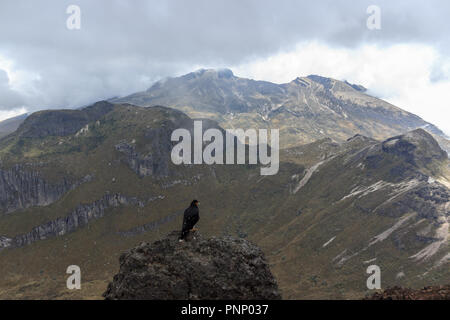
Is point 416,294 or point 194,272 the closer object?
point 194,272

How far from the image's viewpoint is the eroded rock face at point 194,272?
20094 millimetres

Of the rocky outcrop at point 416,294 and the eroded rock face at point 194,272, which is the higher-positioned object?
the eroded rock face at point 194,272

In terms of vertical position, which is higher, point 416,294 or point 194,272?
point 194,272

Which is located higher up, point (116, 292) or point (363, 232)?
point (116, 292)

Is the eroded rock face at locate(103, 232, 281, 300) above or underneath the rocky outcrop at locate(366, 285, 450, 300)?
above

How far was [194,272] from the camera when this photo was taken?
2053 centimetres

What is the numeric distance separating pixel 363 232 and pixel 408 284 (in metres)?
47.3

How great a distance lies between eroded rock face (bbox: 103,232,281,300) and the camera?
20.1 meters

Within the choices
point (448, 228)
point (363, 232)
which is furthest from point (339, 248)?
point (448, 228)

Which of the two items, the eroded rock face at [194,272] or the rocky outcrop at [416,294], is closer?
the eroded rock face at [194,272]

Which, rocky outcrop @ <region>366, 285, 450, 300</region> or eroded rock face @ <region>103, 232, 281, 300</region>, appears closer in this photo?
eroded rock face @ <region>103, 232, 281, 300</region>
